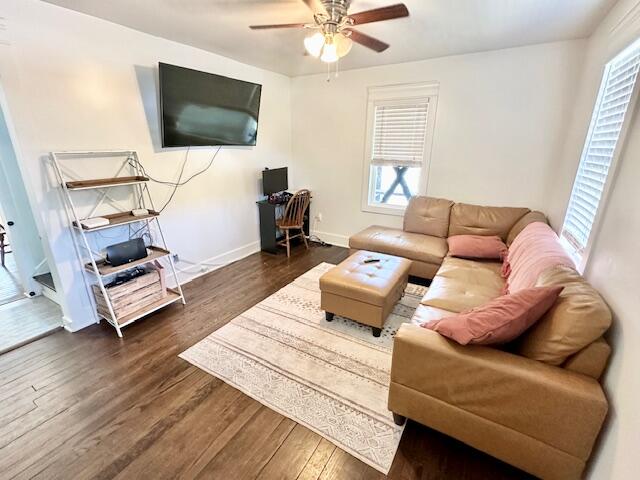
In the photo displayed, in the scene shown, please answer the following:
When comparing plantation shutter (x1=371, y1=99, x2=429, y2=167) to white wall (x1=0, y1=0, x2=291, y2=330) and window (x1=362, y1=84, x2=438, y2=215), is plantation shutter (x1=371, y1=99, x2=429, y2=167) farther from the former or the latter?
white wall (x1=0, y1=0, x2=291, y2=330)

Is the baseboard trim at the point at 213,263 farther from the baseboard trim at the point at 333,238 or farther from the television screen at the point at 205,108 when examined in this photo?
the television screen at the point at 205,108

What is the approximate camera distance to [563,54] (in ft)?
8.82

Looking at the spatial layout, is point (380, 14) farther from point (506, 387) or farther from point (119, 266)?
point (119, 266)

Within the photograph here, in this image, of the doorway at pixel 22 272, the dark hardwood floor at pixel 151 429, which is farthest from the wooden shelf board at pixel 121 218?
the dark hardwood floor at pixel 151 429

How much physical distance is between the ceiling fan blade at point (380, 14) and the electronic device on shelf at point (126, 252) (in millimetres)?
2376

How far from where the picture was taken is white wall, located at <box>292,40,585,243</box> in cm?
283

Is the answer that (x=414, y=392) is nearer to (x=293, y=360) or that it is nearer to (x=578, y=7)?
(x=293, y=360)

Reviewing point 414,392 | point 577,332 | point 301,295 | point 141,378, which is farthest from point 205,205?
point 577,332

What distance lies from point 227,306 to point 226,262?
1.10 m

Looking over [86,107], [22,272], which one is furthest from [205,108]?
[22,272]

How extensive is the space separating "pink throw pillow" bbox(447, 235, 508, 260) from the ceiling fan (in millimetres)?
1933

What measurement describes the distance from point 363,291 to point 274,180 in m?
2.45

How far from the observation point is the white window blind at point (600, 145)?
1.72 m

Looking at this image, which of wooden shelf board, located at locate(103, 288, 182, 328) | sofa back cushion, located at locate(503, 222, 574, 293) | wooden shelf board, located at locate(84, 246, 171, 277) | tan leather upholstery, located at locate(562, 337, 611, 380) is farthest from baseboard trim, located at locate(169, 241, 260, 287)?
tan leather upholstery, located at locate(562, 337, 611, 380)
